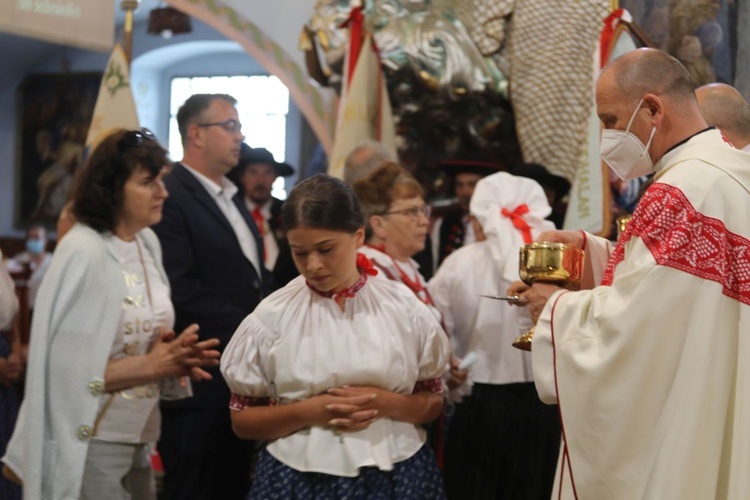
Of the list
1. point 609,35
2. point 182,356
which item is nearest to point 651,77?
point 182,356

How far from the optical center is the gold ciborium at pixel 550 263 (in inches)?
108

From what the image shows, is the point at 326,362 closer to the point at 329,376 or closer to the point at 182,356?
the point at 329,376

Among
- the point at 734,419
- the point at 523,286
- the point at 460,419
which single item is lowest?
the point at 460,419

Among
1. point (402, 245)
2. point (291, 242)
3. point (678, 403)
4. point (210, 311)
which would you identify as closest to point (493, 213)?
point (402, 245)

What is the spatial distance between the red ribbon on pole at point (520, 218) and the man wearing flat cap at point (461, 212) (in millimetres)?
1017

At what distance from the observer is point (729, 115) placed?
3602 millimetres

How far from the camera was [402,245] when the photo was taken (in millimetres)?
3852

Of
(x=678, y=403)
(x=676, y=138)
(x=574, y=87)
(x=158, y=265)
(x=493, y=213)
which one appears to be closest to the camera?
(x=678, y=403)

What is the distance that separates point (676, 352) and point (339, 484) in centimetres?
92

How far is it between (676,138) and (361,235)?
90cm

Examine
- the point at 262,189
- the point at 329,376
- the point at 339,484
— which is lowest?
the point at 339,484

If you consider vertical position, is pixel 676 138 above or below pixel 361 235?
above

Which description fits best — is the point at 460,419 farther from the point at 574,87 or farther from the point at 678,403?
the point at 574,87

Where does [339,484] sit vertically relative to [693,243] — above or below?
below
